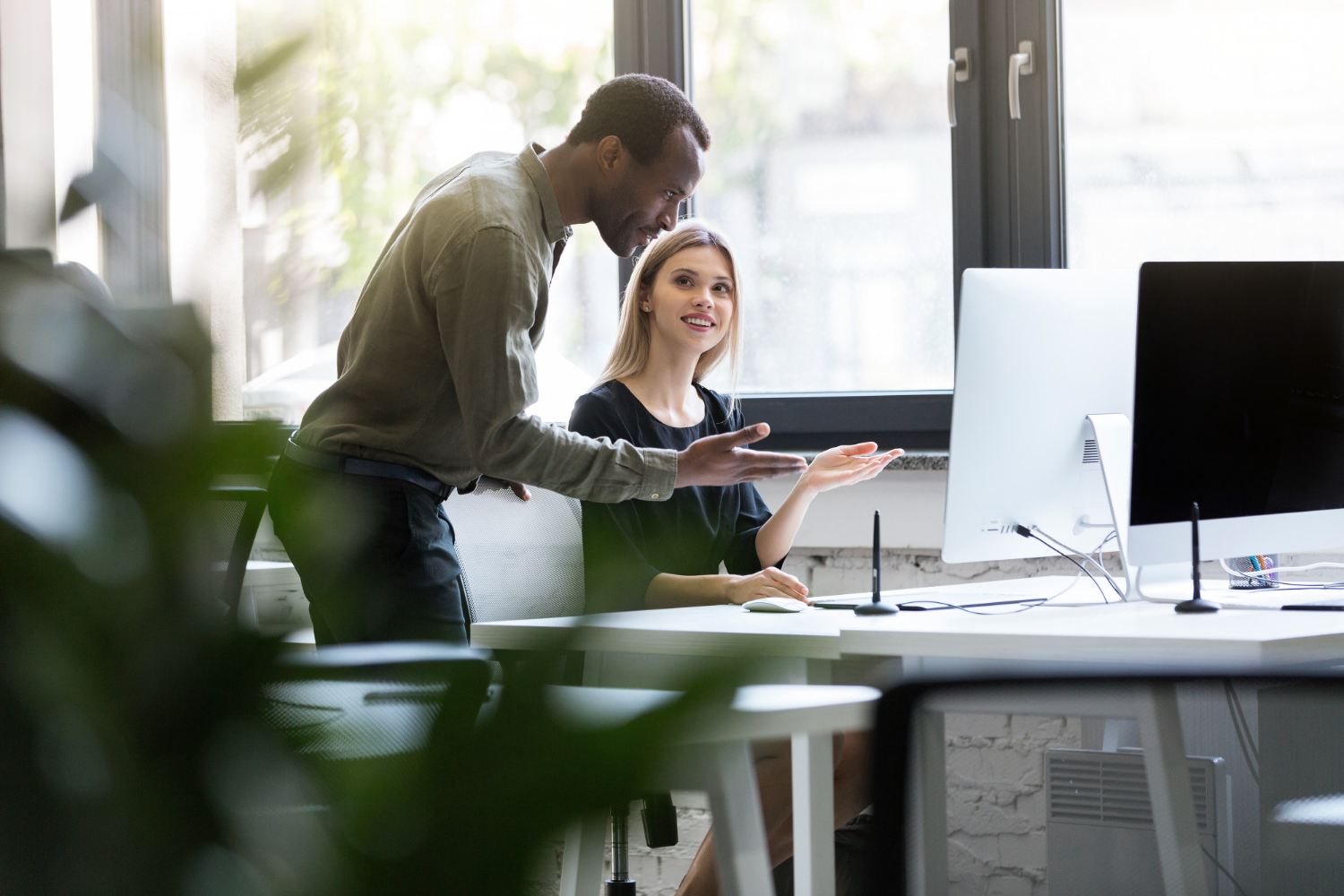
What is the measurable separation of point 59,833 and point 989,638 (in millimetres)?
1212

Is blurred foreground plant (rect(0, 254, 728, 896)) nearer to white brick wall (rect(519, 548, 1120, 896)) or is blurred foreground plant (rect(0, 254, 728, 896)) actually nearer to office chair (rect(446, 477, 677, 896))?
office chair (rect(446, 477, 677, 896))

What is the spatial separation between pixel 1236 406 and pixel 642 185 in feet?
2.90

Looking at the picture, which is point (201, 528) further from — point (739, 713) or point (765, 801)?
point (765, 801)

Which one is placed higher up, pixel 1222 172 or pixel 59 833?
pixel 1222 172

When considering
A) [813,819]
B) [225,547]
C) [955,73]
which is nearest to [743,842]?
[813,819]

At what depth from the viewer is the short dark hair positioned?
185 cm

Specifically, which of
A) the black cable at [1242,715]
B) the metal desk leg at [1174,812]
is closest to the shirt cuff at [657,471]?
the metal desk leg at [1174,812]

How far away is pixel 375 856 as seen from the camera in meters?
0.24

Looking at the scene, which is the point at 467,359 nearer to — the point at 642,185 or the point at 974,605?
the point at 642,185

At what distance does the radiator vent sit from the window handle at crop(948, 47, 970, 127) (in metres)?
1.48

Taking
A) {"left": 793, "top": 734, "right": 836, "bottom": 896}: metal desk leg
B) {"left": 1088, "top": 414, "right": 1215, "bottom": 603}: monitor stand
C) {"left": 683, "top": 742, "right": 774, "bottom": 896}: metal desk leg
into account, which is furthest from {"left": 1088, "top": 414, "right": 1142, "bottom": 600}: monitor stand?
{"left": 683, "top": 742, "right": 774, "bottom": 896}: metal desk leg

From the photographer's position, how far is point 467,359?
1620 millimetres

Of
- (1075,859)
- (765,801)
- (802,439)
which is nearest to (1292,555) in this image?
(802,439)

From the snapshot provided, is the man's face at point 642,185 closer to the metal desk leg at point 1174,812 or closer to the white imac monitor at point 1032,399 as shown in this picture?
the white imac monitor at point 1032,399
